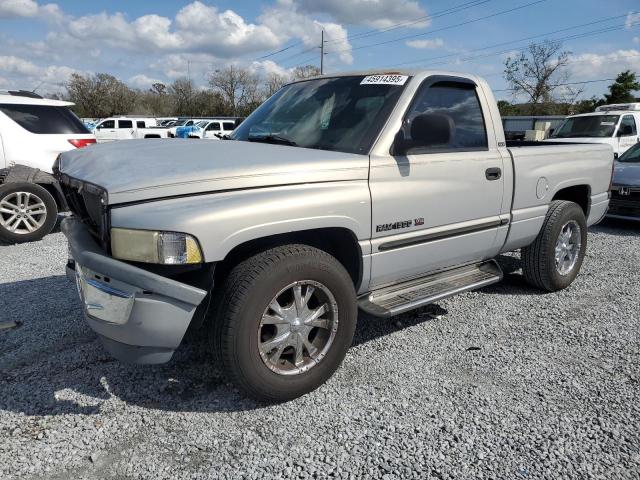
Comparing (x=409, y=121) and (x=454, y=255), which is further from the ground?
(x=409, y=121)

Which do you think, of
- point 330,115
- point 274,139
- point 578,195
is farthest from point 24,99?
point 578,195

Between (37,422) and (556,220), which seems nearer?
(37,422)

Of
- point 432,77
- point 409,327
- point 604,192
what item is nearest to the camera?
point 432,77

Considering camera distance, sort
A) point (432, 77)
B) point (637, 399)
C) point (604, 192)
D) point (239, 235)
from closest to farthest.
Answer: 1. point (239, 235)
2. point (637, 399)
3. point (432, 77)
4. point (604, 192)

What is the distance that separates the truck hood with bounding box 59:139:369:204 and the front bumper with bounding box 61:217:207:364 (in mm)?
361

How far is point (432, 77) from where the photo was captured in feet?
11.9

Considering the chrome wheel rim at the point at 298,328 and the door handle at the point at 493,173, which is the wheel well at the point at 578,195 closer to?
the door handle at the point at 493,173

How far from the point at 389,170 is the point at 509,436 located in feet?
5.39

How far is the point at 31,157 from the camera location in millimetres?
6898

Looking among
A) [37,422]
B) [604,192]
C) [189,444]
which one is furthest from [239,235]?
[604,192]

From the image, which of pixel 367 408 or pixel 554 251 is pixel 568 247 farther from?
pixel 367 408

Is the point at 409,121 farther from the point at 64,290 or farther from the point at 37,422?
the point at 64,290

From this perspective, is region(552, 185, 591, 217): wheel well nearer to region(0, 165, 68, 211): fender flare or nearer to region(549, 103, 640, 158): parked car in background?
region(0, 165, 68, 211): fender flare

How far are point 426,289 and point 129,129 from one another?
87.8 feet
